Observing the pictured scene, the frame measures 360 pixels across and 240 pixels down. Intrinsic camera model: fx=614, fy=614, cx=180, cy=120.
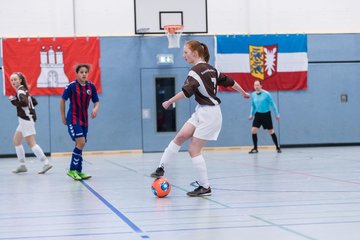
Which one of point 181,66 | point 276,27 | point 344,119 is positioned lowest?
point 344,119

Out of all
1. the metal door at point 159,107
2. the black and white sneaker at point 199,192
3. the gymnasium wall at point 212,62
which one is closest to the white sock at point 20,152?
the black and white sneaker at point 199,192

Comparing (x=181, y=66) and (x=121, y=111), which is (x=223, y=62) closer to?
(x=181, y=66)

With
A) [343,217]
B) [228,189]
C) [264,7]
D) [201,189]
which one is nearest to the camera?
[343,217]

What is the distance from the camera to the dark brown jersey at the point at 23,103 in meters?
11.4

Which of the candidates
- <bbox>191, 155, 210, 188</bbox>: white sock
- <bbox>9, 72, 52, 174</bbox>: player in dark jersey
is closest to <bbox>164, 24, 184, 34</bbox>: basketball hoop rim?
<bbox>9, 72, 52, 174</bbox>: player in dark jersey

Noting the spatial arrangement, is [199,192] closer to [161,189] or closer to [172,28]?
[161,189]

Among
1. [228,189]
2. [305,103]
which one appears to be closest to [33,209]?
[228,189]

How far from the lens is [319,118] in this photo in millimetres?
21172

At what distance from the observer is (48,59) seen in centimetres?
2003

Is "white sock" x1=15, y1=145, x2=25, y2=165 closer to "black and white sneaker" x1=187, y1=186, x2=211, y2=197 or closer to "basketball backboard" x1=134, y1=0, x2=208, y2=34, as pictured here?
"black and white sneaker" x1=187, y1=186, x2=211, y2=197

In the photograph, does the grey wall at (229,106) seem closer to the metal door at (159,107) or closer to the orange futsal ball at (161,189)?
the metal door at (159,107)

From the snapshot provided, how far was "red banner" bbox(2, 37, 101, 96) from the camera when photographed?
65.0 feet

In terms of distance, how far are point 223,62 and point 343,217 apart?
15.5 m

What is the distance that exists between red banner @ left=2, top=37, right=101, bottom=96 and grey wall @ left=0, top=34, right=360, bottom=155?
332mm
